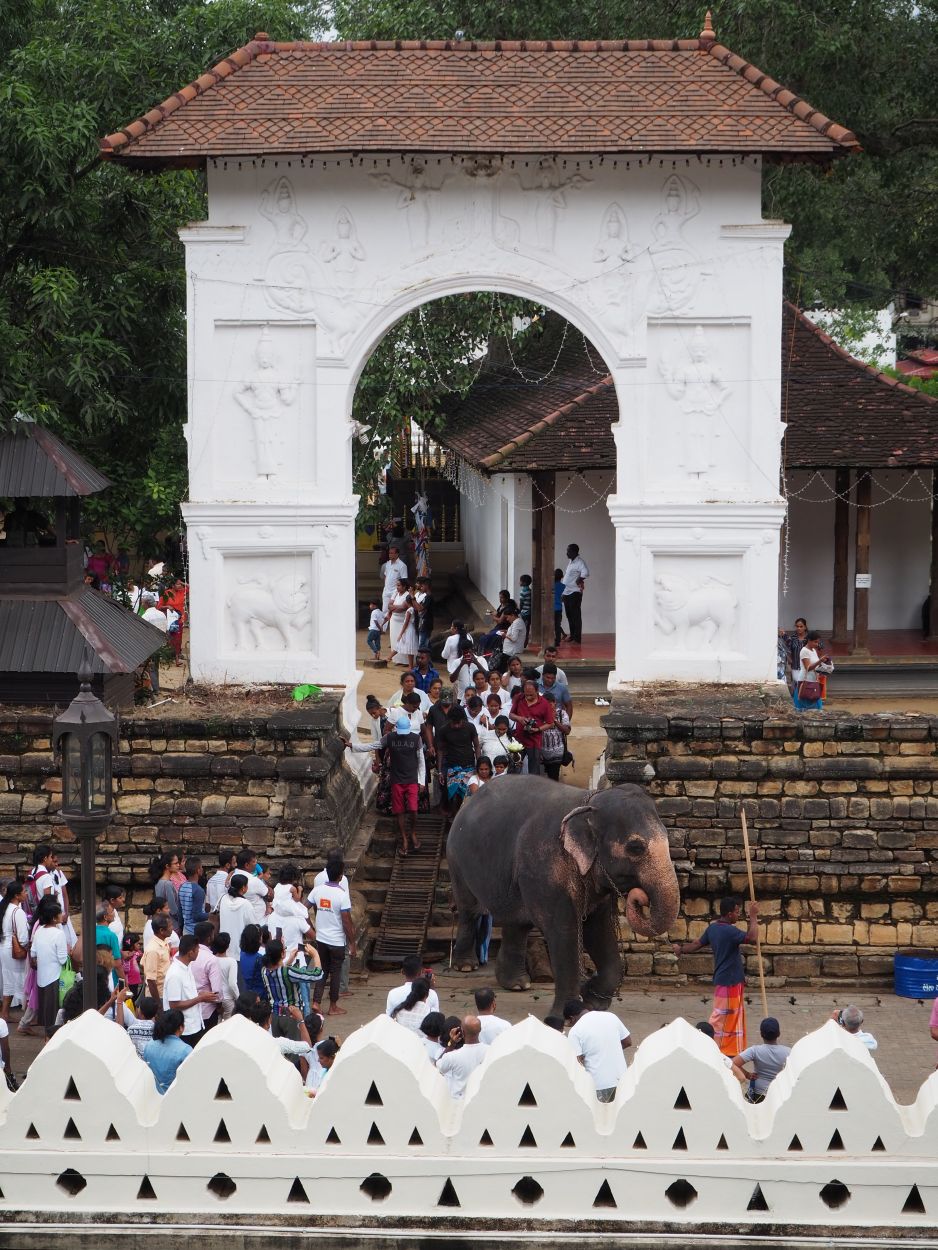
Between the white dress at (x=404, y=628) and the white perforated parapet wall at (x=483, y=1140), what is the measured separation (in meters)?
12.9

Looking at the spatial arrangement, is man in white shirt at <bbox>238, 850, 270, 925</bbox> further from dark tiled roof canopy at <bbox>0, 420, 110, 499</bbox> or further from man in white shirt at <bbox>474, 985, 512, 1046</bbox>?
dark tiled roof canopy at <bbox>0, 420, 110, 499</bbox>

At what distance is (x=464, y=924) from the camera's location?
47.5ft

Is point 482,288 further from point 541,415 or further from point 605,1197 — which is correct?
point 605,1197

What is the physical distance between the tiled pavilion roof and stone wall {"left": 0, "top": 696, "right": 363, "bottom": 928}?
312 inches

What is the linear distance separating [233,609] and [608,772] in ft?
11.9

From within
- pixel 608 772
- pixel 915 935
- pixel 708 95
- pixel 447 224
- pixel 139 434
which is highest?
pixel 708 95

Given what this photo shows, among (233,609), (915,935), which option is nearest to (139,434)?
(233,609)

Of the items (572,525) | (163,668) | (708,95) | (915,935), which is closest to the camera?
(915,935)

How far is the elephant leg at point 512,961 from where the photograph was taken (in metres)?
14.1

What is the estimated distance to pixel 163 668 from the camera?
21.5 m

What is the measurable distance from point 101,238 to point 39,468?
158 inches

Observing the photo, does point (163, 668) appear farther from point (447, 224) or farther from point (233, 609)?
point (447, 224)

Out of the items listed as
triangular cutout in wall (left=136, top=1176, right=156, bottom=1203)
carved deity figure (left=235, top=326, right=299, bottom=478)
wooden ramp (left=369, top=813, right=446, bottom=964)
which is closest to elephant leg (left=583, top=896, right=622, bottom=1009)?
wooden ramp (left=369, top=813, right=446, bottom=964)

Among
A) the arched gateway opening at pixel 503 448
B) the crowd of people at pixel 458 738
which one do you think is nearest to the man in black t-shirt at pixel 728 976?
the crowd of people at pixel 458 738
